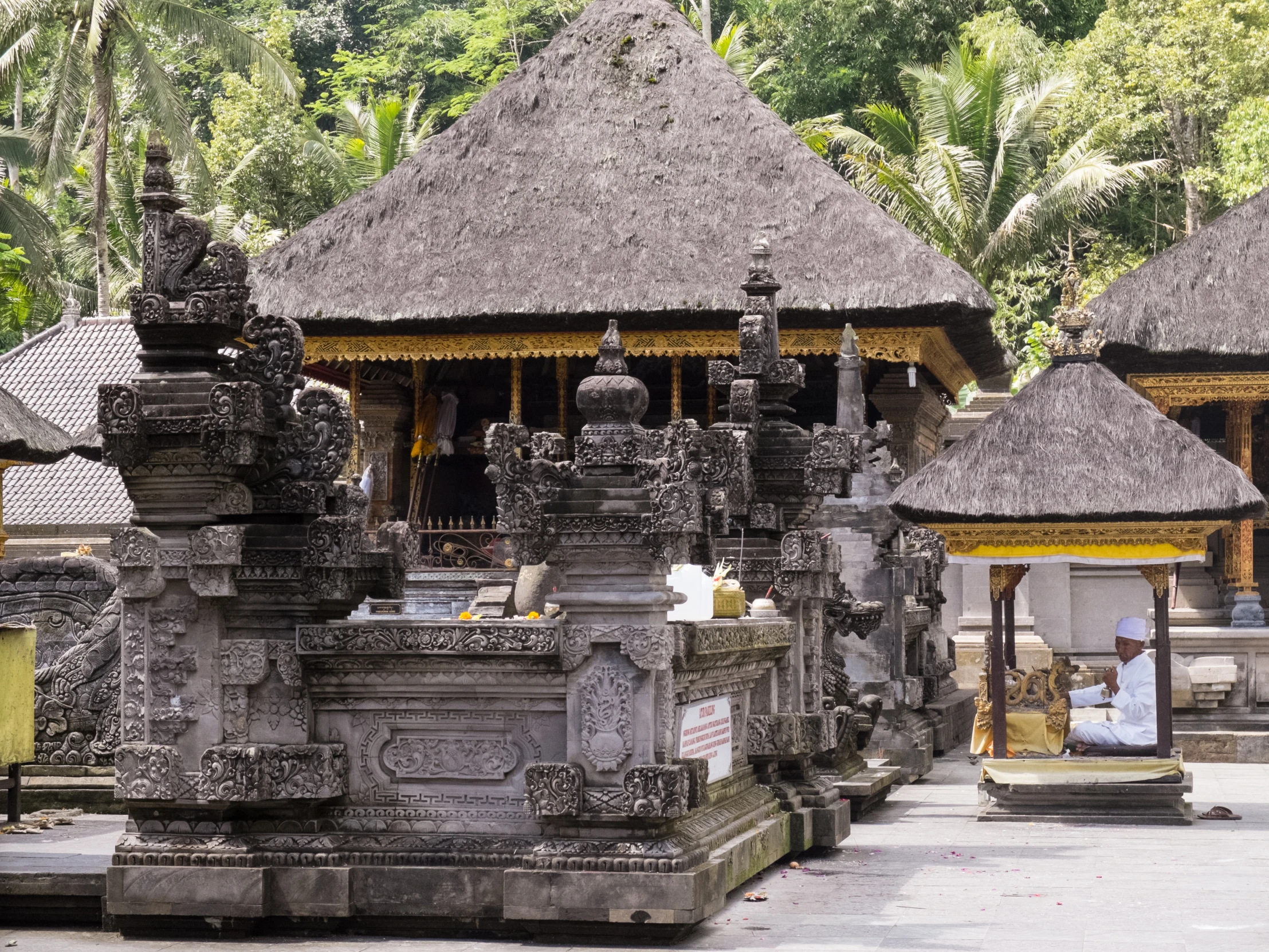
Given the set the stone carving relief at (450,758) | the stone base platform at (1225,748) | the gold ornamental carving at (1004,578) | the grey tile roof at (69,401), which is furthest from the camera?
the grey tile roof at (69,401)

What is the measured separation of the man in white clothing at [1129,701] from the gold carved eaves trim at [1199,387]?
802 cm

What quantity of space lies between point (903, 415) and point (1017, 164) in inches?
545

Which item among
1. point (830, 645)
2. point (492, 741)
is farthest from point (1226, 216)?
point (492, 741)

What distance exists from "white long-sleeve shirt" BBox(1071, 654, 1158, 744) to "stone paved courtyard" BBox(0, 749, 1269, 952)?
2.59 ft

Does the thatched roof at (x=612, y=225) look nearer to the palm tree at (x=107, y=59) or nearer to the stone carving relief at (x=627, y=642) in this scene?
the stone carving relief at (x=627, y=642)

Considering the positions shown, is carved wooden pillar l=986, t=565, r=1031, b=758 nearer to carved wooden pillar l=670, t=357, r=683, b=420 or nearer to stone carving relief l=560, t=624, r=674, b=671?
stone carving relief l=560, t=624, r=674, b=671

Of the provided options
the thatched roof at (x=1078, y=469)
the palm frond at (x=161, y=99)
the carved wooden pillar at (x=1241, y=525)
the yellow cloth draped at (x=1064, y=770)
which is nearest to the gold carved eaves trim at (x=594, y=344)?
the carved wooden pillar at (x=1241, y=525)

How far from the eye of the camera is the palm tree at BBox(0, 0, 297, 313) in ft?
116

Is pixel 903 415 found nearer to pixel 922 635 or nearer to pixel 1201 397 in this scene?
pixel 1201 397

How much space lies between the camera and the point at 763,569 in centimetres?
1172

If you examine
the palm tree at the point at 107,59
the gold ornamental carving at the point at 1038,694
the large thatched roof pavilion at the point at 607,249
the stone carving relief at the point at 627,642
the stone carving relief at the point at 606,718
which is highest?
the palm tree at the point at 107,59

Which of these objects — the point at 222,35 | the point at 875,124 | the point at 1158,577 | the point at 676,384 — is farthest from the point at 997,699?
the point at 222,35

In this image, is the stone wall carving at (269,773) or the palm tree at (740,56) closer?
the stone wall carving at (269,773)

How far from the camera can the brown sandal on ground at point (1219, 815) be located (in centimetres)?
1335
